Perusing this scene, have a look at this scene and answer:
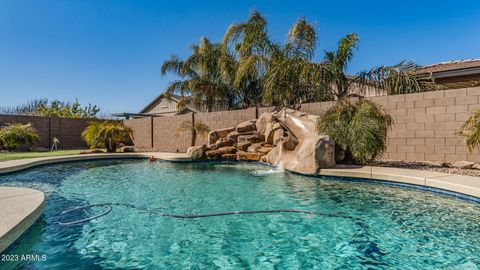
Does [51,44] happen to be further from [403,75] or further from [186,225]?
[403,75]

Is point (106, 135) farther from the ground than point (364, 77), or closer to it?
closer to it

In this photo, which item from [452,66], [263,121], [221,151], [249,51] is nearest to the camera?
[263,121]

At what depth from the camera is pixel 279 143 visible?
366 inches

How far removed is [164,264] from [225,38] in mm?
12845

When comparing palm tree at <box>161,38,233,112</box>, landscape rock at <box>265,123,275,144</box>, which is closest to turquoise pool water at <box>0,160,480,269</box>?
landscape rock at <box>265,123,275,144</box>

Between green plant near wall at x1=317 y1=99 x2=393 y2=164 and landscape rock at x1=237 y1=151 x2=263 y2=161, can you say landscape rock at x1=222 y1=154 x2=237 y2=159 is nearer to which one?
landscape rock at x1=237 y1=151 x2=263 y2=161

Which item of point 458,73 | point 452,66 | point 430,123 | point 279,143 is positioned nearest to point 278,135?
point 279,143

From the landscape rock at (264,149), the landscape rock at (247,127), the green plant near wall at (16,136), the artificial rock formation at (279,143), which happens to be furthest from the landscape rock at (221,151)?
the green plant near wall at (16,136)

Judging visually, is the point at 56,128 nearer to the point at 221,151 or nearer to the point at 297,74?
the point at 221,151

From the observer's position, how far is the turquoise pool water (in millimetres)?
2818

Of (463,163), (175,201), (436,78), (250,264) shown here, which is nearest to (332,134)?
(463,163)

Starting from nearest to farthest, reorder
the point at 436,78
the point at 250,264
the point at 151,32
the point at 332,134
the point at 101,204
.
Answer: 1. the point at 250,264
2. the point at 101,204
3. the point at 332,134
4. the point at 436,78
5. the point at 151,32

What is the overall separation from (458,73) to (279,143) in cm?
739

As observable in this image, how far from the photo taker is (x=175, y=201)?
5.13 meters
